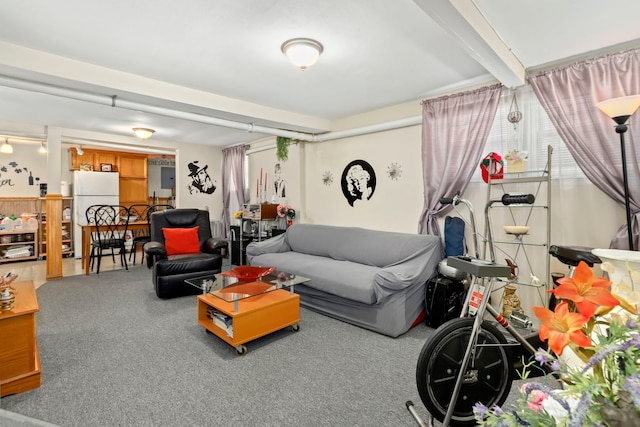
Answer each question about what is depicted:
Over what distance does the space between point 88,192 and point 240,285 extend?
17.8 ft

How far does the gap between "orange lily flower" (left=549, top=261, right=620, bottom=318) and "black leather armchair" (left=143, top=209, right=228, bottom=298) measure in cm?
378

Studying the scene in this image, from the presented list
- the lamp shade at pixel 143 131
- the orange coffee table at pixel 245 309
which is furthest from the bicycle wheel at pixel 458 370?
the lamp shade at pixel 143 131

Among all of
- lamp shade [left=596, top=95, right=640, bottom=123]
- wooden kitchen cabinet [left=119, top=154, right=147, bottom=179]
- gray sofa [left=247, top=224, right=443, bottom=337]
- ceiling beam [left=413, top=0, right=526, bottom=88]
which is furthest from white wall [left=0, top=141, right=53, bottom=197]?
lamp shade [left=596, top=95, right=640, bottom=123]

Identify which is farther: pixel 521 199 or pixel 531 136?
pixel 531 136

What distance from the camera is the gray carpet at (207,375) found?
5.87 feet

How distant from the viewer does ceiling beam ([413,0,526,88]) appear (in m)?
1.76

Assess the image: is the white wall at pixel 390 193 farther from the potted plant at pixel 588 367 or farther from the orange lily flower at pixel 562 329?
the orange lily flower at pixel 562 329

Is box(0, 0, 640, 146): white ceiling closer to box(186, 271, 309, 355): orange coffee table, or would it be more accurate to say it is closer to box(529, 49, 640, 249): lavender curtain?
box(529, 49, 640, 249): lavender curtain

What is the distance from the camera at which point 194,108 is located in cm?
364

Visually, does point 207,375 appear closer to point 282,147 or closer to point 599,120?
point 599,120

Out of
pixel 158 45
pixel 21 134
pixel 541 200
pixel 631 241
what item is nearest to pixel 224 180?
pixel 21 134

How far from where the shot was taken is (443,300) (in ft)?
9.58

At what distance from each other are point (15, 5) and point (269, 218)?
3787mm

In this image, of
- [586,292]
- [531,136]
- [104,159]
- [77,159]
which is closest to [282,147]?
[531,136]
